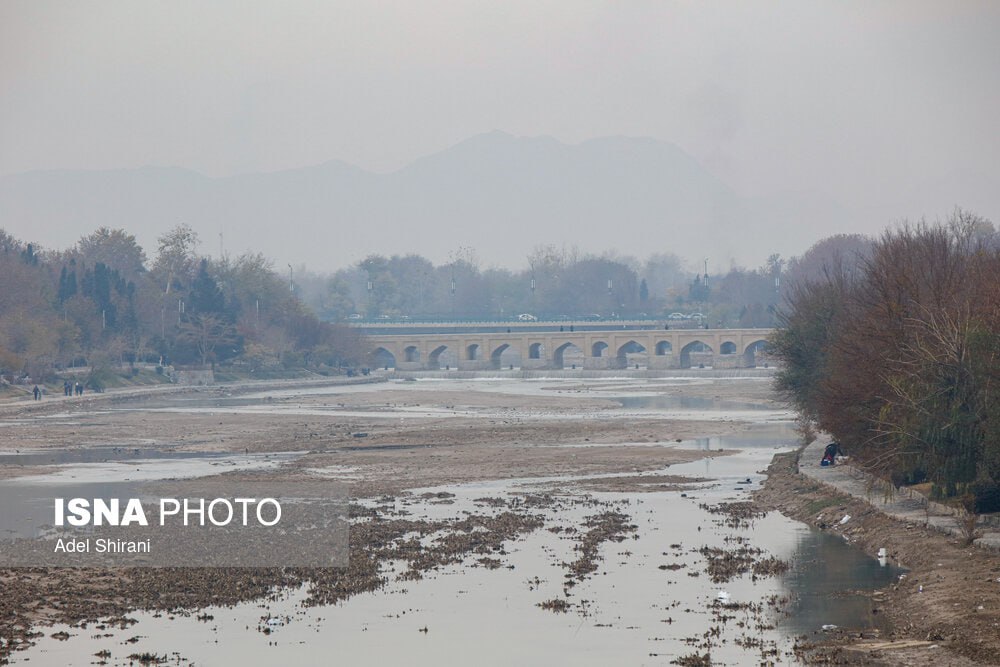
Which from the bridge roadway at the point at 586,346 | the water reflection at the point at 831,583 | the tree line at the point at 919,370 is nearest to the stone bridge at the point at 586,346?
the bridge roadway at the point at 586,346

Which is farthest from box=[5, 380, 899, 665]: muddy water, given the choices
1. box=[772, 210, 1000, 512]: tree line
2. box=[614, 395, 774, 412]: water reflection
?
box=[614, 395, 774, 412]: water reflection

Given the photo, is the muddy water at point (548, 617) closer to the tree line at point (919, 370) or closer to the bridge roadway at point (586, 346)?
the tree line at point (919, 370)

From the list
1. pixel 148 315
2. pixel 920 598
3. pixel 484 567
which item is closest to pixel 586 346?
pixel 148 315

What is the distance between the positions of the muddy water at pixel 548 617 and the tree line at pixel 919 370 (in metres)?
2.66

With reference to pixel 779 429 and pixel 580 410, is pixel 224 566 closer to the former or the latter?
pixel 779 429

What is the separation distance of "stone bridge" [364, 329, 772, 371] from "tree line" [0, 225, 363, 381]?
10595 millimetres

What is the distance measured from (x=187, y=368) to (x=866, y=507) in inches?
4131

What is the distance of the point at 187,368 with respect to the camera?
13050 cm

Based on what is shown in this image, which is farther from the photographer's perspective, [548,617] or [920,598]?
[920,598]

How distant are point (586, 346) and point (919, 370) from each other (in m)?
135

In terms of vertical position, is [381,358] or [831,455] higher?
[381,358]

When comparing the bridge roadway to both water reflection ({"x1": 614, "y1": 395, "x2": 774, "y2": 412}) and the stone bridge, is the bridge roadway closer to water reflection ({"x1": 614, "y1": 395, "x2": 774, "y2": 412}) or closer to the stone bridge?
the stone bridge

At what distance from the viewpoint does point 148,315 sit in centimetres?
13488

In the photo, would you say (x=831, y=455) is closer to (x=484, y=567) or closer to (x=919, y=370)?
(x=919, y=370)
